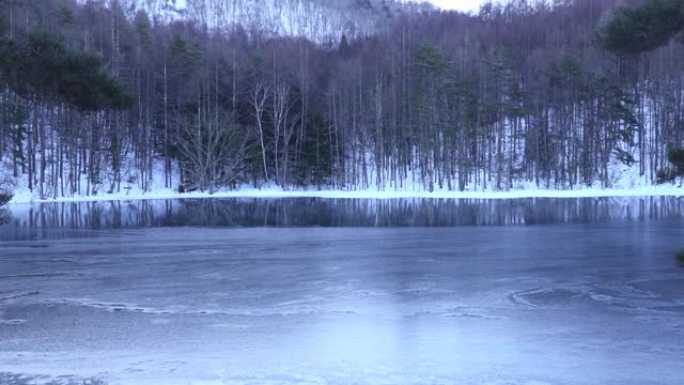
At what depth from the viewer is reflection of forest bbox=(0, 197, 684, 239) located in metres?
28.2

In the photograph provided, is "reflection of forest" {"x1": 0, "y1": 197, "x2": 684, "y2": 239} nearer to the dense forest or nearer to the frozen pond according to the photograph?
the frozen pond

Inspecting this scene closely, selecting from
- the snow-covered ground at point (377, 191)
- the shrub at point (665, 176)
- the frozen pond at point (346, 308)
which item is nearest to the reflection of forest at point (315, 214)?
the frozen pond at point (346, 308)

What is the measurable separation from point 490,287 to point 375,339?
4.41 m

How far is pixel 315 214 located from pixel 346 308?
23545mm

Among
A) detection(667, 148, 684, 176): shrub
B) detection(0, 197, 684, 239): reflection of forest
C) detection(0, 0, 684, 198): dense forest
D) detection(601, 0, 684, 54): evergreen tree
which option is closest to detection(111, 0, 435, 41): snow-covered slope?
detection(0, 0, 684, 198): dense forest

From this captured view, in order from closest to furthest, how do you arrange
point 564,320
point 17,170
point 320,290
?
point 564,320, point 320,290, point 17,170

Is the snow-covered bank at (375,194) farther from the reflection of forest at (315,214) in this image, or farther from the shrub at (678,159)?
the shrub at (678,159)

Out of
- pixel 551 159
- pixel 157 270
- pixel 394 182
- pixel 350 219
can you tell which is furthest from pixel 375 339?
pixel 551 159

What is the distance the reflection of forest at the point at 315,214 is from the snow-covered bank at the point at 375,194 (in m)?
6.61

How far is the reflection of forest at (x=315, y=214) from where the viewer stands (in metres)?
28.2

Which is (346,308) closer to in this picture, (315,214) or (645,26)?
(645,26)

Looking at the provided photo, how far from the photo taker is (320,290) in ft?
41.1

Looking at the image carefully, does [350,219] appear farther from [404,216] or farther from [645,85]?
[645,85]

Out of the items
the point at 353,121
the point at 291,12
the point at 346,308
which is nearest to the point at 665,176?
the point at 346,308
